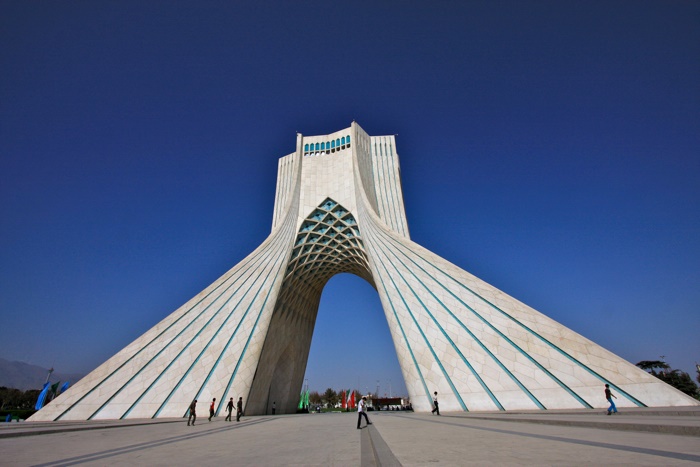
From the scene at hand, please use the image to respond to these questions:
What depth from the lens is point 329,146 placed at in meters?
Answer: 23.5

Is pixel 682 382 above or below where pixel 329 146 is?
below

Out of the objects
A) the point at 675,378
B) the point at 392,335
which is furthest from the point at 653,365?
the point at 392,335

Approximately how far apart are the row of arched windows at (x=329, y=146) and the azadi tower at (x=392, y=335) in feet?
3.46

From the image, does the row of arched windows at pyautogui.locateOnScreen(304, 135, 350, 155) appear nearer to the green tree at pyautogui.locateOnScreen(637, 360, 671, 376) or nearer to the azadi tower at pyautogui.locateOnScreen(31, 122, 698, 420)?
the azadi tower at pyautogui.locateOnScreen(31, 122, 698, 420)

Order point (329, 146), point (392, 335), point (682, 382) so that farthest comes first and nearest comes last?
point (682, 382) < point (329, 146) < point (392, 335)

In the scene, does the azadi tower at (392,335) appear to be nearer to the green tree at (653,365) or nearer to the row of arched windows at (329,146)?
the row of arched windows at (329,146)

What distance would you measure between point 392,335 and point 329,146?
46.5 feet

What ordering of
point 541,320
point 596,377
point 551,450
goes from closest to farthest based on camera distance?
point 551,450
point 596,377
point 541,320

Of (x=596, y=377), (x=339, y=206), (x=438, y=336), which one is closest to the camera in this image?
(x=596, y=377)

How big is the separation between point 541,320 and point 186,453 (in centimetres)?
1201

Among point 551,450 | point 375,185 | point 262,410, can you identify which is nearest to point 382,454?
point 551,450

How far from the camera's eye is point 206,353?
1404cm

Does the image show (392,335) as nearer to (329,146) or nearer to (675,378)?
(329,146)

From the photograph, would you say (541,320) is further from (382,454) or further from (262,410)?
(262,410)
